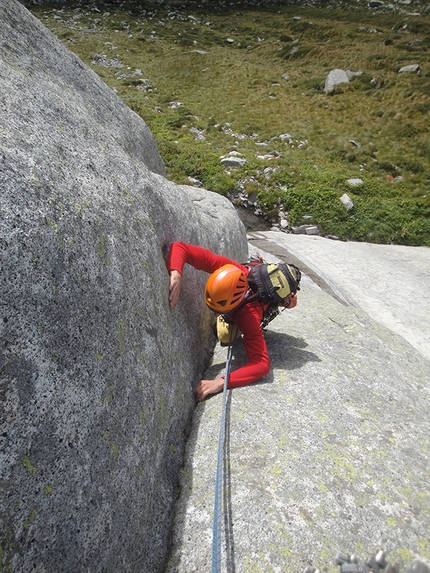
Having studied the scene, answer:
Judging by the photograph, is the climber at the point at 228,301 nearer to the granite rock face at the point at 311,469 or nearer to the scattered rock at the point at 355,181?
the granite rock face at the point at 311,469

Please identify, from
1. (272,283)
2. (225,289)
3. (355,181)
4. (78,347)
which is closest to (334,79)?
(355,181)

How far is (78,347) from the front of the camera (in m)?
3.87

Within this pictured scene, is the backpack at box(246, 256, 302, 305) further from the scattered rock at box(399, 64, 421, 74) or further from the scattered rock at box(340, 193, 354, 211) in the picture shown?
the scattered rock at box(399, 64, 421, 74)

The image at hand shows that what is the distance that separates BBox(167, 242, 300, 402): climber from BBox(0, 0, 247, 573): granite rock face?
0.32 meters

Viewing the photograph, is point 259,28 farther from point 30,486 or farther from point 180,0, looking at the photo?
point 30,486

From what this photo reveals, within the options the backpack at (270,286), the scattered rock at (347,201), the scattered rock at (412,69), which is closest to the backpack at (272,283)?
the backpack at (270,286)

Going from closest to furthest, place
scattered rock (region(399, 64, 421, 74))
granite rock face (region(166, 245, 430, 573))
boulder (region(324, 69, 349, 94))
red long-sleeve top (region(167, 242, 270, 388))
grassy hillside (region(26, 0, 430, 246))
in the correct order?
1. granite rock face (region(166, 245, 430, 573))
2. red long-sleeve top (region(167, 242, 270, 388))
3. grassy hillside (region(26, 0, 430, 246))
4. scattered rock (region(399, 64, 421, 74))
5. boulder (region(324, 69, 349, 94))

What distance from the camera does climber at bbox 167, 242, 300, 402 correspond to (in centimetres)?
664

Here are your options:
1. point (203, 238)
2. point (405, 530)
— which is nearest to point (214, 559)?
point (405, 530)

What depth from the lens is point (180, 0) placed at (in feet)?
254

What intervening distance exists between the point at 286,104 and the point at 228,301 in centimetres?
3789

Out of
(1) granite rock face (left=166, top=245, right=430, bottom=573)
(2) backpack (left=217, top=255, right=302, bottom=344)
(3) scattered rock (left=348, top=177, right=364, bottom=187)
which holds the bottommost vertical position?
(1) granite rock face (left=166, top=245, right=430, bottom=573)

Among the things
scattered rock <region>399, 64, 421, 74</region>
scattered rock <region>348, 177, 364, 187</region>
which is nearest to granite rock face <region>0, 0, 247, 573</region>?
scattered rock <region>348, 177, 364, 187</region>

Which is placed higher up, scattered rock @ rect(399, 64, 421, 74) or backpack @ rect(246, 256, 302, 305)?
scattered rock @ rect(399, 64, 421, 74)
